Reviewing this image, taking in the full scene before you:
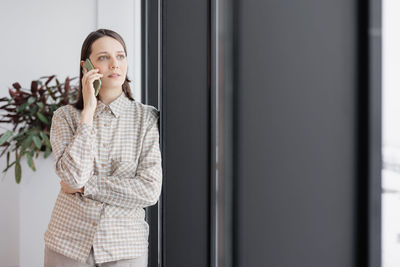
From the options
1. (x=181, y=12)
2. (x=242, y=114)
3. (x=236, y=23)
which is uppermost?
(x=181, y=12)

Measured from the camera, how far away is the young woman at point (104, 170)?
1.25 m

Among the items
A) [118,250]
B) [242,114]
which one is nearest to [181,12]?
[242,114]

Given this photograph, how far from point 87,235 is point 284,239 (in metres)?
0.77

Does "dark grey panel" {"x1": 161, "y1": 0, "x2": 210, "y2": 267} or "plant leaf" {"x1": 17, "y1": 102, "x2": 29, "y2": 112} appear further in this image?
"plant leaf" {"x1": 17, "y1": 102, "x2": 29, "y2": 112}

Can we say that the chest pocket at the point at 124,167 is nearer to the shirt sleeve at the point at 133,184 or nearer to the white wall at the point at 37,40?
the shirt sleeve at the point at 133,184

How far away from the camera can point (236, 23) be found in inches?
37.8

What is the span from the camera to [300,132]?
649mm

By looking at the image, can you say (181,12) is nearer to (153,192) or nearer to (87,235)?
(153,192)

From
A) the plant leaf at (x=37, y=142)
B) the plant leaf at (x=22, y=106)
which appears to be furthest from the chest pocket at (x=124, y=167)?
the plant leaf at (x=22, y=106)

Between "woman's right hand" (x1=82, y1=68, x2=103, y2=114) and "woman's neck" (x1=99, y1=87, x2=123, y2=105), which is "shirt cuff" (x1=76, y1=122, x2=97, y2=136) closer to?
"woman's right hand" (x1=82, y1=68, x2=103, y2=114)

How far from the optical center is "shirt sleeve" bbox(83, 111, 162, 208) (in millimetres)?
1254
